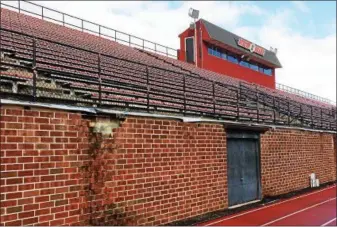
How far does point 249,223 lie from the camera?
10852 millimetres

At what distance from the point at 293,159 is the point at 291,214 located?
242 inches

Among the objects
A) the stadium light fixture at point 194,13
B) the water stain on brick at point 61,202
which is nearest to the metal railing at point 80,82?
the water stain on brick at point 61,202

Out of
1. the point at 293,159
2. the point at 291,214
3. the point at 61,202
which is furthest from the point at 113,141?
the point at 293,159

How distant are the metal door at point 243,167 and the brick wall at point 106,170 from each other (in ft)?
1.98

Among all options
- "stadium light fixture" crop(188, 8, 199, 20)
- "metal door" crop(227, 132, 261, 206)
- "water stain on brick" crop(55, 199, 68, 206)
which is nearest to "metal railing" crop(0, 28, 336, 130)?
"metal door" crop(227, 132, 261, 206)

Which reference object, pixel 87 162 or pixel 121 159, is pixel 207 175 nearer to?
pixel 121 159

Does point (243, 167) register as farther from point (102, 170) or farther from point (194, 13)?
point (194, 13)

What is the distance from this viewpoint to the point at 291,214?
1228cm

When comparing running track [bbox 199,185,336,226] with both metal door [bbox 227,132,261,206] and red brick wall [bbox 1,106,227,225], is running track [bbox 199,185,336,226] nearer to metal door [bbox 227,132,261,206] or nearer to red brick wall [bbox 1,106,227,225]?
metal door [bbox 227,132,261,206]

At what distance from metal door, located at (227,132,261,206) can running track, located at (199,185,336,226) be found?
2.64ft

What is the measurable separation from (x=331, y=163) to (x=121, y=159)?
56.5ft

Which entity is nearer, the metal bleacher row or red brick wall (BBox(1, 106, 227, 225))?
red brick wall (BBox(1, 106, 227, 225))

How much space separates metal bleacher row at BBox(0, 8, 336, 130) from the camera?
8516mm

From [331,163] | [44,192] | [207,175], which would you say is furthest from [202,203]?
[331,163]
